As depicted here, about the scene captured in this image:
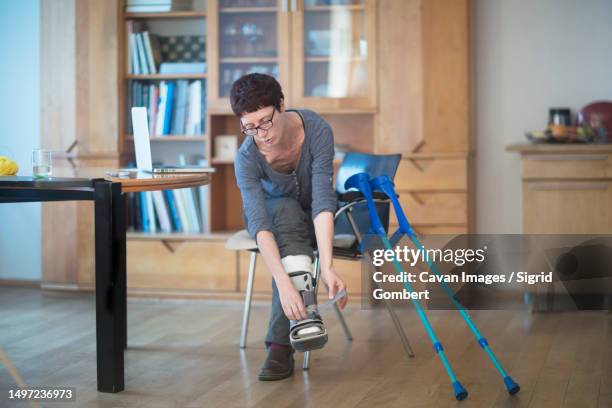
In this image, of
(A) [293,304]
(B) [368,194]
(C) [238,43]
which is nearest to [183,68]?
(C) [238,43]

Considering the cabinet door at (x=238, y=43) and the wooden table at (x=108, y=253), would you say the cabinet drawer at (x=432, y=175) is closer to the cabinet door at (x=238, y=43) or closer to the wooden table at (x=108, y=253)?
the cabinet door at (x=238, y=43)

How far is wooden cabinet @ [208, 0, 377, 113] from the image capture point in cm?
432

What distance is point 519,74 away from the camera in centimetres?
450

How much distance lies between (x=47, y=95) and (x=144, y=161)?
1681 mm

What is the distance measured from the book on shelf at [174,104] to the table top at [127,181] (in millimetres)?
1536

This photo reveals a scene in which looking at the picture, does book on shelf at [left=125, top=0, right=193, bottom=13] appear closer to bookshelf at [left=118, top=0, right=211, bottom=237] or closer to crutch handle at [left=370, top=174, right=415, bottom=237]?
bookshelf at [left=118, top=0, right=211, bottom=237]

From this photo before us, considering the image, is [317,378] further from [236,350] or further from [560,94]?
[560,94]

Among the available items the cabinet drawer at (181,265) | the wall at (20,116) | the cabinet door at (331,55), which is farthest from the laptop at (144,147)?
the wall at (20,116)

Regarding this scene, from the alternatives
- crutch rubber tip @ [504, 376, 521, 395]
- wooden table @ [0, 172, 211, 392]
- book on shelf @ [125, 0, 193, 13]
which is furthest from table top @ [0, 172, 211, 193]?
book on shelf @ [125, 0, 193, 13]

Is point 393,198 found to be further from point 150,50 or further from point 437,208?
point 150,50

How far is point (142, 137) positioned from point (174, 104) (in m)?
1.50

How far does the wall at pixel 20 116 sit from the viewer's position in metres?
4.81

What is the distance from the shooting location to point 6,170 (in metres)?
2.78

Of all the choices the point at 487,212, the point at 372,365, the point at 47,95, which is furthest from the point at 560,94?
the point at 47,95
